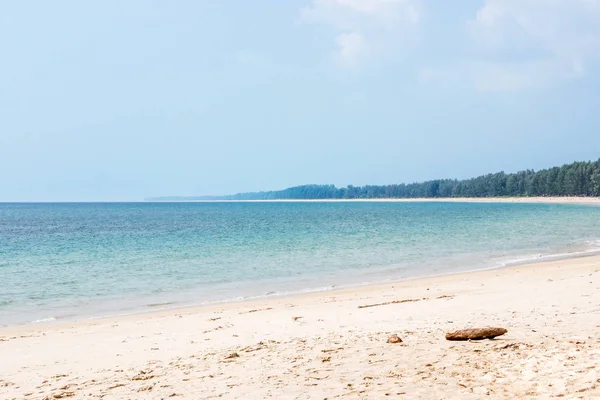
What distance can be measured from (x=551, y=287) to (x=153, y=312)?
12.0 meters

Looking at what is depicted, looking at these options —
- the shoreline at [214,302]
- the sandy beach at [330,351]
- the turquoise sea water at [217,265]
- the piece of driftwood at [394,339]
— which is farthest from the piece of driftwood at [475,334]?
the turquoise sea water at [217,265]

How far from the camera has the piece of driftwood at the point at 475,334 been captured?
9.05 m

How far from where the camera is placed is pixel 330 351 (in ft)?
29.3

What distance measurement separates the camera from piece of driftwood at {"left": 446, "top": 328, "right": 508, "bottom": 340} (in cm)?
905

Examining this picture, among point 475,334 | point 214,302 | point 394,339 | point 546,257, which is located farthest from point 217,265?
point 475,334

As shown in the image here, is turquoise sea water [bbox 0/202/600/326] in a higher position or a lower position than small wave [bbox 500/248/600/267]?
lower

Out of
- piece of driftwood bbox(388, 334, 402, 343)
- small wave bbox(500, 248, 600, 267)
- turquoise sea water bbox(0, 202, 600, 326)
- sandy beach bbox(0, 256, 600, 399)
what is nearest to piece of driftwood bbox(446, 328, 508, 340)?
sandy beach bbox(0, 256, 600, 399)

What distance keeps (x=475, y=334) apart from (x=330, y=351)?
2481mm

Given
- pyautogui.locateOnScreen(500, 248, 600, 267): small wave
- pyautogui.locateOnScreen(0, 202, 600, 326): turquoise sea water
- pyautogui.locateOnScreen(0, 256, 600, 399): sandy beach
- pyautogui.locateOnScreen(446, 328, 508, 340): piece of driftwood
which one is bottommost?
pyautogui.locateOnScreen(0, 202, 600, 326): turquoise sea water

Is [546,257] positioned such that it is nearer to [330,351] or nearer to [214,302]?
[214,302]

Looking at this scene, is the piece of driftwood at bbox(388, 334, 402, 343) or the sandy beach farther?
the piece of driftwood at bbox(388, 334, 402, 343)

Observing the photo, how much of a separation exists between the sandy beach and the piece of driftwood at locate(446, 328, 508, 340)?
145 mm

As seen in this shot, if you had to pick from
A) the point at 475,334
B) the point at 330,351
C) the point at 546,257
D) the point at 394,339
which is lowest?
the point at 546,257

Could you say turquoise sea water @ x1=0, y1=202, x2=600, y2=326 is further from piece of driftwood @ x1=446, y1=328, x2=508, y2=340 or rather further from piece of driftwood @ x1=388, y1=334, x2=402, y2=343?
piece of driftwood @ x1=446, y1=328, x2=508, y2=340
